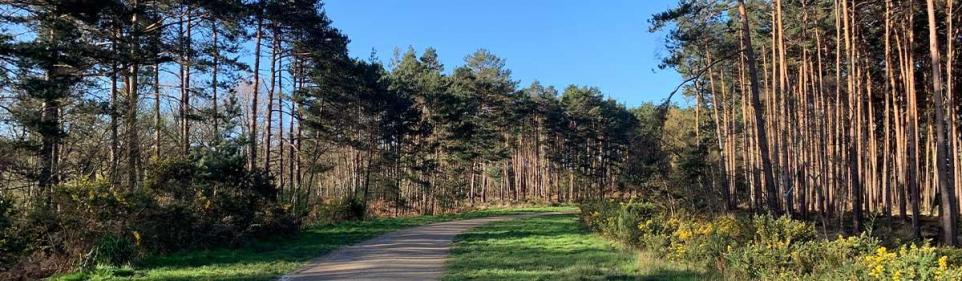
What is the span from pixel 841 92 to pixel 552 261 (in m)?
17.5

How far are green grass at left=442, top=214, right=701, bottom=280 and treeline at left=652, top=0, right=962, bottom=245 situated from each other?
4792mm

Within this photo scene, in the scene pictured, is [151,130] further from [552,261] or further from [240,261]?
[552,261]

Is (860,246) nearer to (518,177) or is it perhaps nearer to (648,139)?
(648,139)

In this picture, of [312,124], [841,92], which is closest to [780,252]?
[841,92]

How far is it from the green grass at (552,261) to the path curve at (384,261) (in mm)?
404

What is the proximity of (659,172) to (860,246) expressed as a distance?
11923 mm

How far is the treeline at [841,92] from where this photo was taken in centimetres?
1778

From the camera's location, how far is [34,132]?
1472cm

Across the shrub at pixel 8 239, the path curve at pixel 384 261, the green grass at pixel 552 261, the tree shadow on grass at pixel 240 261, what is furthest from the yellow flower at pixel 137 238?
the green grass at pixel 552 261

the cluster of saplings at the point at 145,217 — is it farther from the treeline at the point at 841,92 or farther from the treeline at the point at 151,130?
the treeline at the point at 841,92

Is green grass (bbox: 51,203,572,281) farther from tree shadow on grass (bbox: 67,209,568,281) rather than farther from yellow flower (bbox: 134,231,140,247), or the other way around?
yellow flower (bbox: 134,231,140,247)

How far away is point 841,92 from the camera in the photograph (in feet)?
77.7

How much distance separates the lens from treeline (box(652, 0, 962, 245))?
17.8m

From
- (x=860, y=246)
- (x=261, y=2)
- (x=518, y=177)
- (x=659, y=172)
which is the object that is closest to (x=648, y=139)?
(x=659, y=172)
